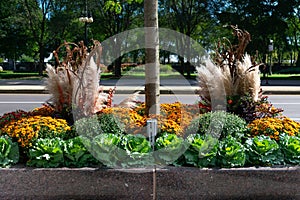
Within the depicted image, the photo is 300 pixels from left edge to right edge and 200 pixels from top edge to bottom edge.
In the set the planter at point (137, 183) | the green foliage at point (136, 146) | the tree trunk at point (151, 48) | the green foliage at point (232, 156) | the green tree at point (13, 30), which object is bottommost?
the planter at point (137, 183)

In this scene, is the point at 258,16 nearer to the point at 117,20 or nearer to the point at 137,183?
the point at 117,20

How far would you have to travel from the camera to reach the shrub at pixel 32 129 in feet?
14.3

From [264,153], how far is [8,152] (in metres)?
2.74

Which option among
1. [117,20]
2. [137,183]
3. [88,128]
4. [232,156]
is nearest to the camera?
[137,183]

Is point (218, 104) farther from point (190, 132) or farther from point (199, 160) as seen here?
point (199, 160)

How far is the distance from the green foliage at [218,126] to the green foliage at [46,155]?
1.64 metres

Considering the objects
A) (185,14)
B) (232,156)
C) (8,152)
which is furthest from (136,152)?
(185,14)

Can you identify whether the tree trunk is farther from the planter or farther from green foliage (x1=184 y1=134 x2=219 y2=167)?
the planter

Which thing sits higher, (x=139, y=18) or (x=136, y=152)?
(x=139, y=18)

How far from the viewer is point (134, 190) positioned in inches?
151

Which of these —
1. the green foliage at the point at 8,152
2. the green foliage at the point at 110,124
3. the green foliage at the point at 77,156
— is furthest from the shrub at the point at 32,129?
the green foliage at the point at 77,156

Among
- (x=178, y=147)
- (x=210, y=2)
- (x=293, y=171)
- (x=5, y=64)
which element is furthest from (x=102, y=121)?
(x=5, y=64)

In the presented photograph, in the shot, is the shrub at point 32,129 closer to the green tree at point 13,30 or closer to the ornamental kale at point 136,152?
the ornamental kale at point 136,152

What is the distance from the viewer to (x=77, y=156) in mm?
3986
